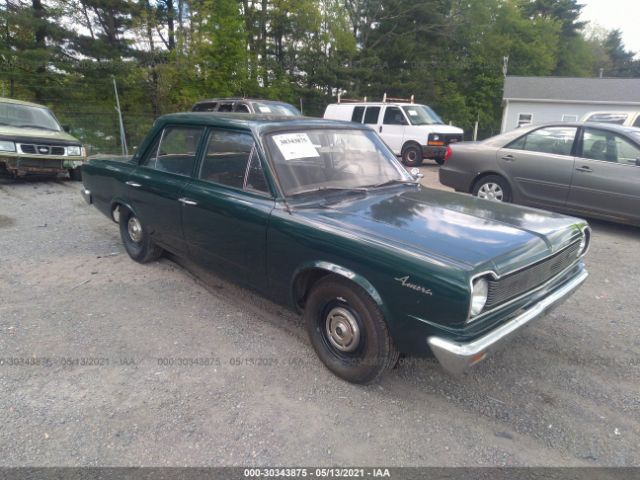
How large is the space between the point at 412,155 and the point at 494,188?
676 cm

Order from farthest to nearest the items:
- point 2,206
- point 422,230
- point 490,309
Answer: point 2,206
point 422,230
point 490,309

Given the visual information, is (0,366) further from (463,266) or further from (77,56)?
(77,56)

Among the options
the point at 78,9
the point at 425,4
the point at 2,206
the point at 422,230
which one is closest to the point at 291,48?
the point at 425,4

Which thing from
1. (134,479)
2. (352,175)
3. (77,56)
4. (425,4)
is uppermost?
(425,4)

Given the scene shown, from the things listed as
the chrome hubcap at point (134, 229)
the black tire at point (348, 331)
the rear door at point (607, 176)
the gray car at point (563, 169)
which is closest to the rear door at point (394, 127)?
the gray car at point (563, 169)

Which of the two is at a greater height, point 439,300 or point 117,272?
point 439,300

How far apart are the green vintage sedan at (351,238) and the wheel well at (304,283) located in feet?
0.04

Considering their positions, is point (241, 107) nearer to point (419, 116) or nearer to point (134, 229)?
point (419, 116)

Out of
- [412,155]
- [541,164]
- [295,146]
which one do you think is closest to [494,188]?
[541,164]

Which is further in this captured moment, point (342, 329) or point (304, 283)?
point (304, 283)

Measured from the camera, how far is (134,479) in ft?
7.11

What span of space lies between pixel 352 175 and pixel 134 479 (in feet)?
8.46

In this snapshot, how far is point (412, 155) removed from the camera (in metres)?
13.9

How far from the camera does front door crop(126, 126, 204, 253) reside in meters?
3.95
